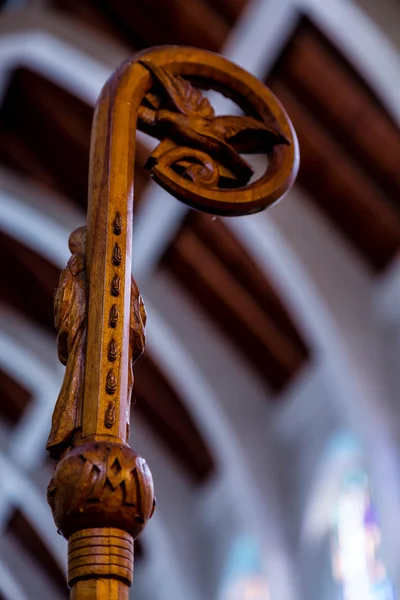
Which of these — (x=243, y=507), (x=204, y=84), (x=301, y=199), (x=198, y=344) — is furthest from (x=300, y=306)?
(x=204, y=84)

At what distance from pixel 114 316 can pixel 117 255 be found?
84mm

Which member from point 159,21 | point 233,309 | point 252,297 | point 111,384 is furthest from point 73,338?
point 233,309

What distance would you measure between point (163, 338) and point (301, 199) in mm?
2113

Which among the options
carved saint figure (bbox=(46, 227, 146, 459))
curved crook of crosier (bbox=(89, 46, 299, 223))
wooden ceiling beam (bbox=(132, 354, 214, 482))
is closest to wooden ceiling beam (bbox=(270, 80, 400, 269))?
wooden ceiling beam (bbox=(132, 354, 214, 482))

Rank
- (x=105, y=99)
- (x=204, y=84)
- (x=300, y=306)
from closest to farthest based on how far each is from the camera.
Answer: (x=105, y=99) → (x=204, y=84) → (x=300, y=306)

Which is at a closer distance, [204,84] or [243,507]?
[204,84]

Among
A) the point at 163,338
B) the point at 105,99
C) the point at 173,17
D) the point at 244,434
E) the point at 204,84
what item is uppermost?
the point at 173,17

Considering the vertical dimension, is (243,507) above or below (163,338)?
below

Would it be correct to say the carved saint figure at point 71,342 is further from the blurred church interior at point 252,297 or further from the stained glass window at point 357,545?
the stained glass window at point 357,545

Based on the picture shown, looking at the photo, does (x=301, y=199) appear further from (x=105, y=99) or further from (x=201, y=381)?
(x=105, y=99)

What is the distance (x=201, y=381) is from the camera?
955 cm

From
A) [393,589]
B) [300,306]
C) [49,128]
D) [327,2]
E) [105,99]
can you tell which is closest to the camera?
[105,99]

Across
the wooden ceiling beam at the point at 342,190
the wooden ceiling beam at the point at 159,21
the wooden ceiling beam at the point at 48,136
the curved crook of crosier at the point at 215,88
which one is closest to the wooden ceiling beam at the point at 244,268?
the wooden ceiling beam at the point at 48,136

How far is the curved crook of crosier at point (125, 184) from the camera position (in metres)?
1.21
